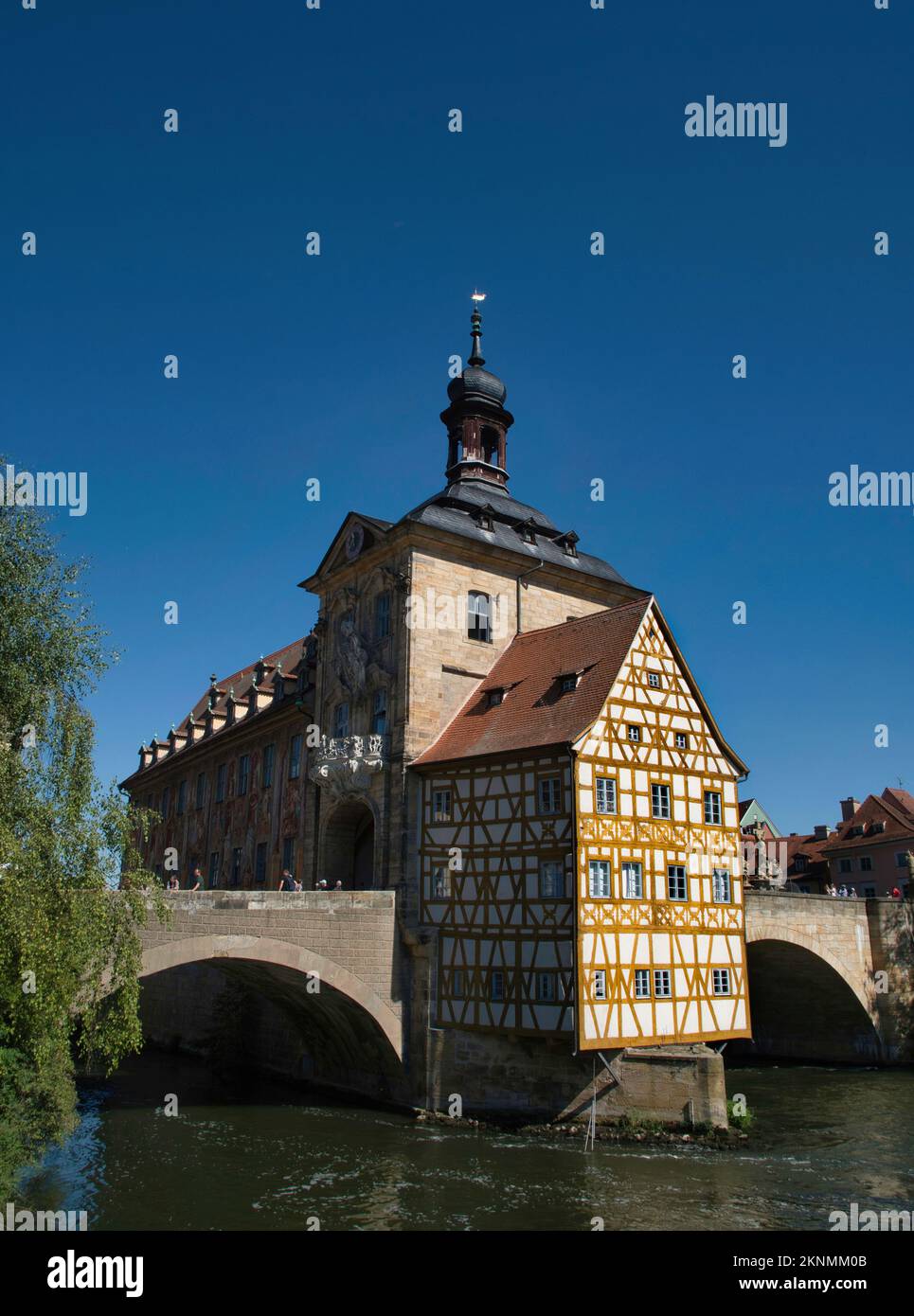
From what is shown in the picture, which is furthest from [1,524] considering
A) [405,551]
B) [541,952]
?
[541,952]

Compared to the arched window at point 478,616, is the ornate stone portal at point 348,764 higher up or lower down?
lower down

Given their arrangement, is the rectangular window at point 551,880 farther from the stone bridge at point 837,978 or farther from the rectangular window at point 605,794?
the stone bridge at point 837,978

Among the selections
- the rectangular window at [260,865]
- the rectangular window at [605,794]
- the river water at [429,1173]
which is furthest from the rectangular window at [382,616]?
the river water at [429,1173]

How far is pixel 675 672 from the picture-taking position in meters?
26.3

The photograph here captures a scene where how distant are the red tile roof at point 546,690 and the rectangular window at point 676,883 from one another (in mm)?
4347

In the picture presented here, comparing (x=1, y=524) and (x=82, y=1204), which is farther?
(x=1, y=524)

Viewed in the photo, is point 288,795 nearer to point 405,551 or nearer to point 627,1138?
point 405,551

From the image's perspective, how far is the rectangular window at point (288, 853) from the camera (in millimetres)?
36344

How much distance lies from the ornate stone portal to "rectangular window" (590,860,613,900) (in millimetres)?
7489

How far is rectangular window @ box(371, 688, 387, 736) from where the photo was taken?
2908cm

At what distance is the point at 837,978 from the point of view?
35.9 metres

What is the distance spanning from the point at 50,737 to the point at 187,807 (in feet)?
101

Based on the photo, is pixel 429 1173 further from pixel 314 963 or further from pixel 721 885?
pixel 721 885
